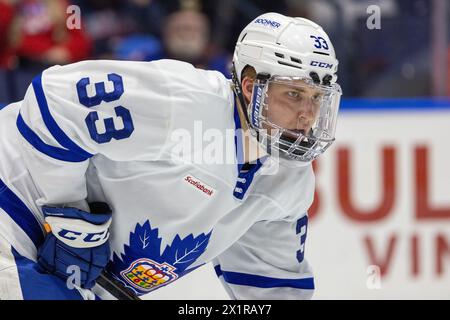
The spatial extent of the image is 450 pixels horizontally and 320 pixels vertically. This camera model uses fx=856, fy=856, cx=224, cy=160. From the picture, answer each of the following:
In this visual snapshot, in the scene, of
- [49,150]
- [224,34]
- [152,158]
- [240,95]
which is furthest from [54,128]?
[224,34]

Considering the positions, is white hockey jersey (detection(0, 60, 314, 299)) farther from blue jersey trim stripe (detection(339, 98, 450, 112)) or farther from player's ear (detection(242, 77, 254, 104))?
blue jersey trim stripe (detection(339, 98, 450, 112))

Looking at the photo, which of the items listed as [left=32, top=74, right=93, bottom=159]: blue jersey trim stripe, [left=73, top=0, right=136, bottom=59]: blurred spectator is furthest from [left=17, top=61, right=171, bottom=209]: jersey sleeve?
[left=73, top=0, right=136, bottom=59]: blurred spectator

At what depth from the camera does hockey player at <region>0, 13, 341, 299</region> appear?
2.29 meters

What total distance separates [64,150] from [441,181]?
220 cm

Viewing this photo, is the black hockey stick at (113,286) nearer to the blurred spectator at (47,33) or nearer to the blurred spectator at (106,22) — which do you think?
the blurred spectator at (47,33)

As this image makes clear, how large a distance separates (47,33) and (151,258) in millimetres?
2187

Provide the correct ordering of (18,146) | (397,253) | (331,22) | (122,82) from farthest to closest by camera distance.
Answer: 1. (331,22)
2. (397,253)
3. (18,146)
4. (122,82)

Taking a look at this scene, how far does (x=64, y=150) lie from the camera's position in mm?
2297

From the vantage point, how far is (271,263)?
8.96ft

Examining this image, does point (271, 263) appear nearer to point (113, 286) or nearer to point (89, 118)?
point (113, 286)

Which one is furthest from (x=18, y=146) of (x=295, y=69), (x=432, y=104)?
(x=432, y=104)

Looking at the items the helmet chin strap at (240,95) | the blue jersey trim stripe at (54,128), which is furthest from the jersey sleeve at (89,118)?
the helmet chin strap at (240,95)

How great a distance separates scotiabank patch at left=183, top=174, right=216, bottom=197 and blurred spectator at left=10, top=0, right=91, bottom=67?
6.83 ft
